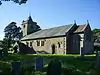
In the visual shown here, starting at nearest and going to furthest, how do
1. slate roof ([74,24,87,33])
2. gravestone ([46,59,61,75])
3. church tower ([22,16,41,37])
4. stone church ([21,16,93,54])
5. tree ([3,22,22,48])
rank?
gravestone ([46,59,61,75]) → slate roof ([74,24,87,33]) → stone church ([21,16,93,54]) → church tower ([22,16,41,37]) → tree ([3,22,22,48])

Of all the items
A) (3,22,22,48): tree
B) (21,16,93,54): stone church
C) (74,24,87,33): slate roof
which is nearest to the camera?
(74,24,87,33): slate roof

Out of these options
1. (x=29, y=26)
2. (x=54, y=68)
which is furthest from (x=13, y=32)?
(x=54, y=68)

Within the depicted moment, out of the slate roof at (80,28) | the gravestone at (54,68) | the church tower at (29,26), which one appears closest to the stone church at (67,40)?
the slate roof at (80,28)

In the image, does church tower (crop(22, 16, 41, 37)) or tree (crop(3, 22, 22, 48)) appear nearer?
church tower (crop(22, 16, 41, 37))

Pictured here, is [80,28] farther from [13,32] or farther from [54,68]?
[13,32]

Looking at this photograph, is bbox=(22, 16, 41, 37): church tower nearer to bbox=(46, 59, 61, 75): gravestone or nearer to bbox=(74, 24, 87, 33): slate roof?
bbox=(74, 24, 87, 33): slate roof

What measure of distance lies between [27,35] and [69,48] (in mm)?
23810

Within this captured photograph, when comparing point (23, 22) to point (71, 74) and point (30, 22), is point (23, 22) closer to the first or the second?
point (30, 22)

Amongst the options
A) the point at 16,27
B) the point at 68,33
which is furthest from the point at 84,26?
the point at 16,27

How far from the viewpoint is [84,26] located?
50500 mm

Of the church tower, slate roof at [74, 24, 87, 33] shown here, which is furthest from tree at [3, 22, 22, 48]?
slate roof at [74, 24, 87, 33]

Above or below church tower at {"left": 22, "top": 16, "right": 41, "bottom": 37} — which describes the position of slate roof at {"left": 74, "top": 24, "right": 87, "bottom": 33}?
below

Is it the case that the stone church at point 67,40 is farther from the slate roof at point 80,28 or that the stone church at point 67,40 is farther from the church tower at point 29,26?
the church tower at point 29,26

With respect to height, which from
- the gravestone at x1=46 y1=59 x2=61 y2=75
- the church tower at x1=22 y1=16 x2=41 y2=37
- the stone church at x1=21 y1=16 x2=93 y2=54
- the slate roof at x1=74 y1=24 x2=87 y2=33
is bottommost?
the gravestone at x1=46 y1=59 x2=61 y2=75
